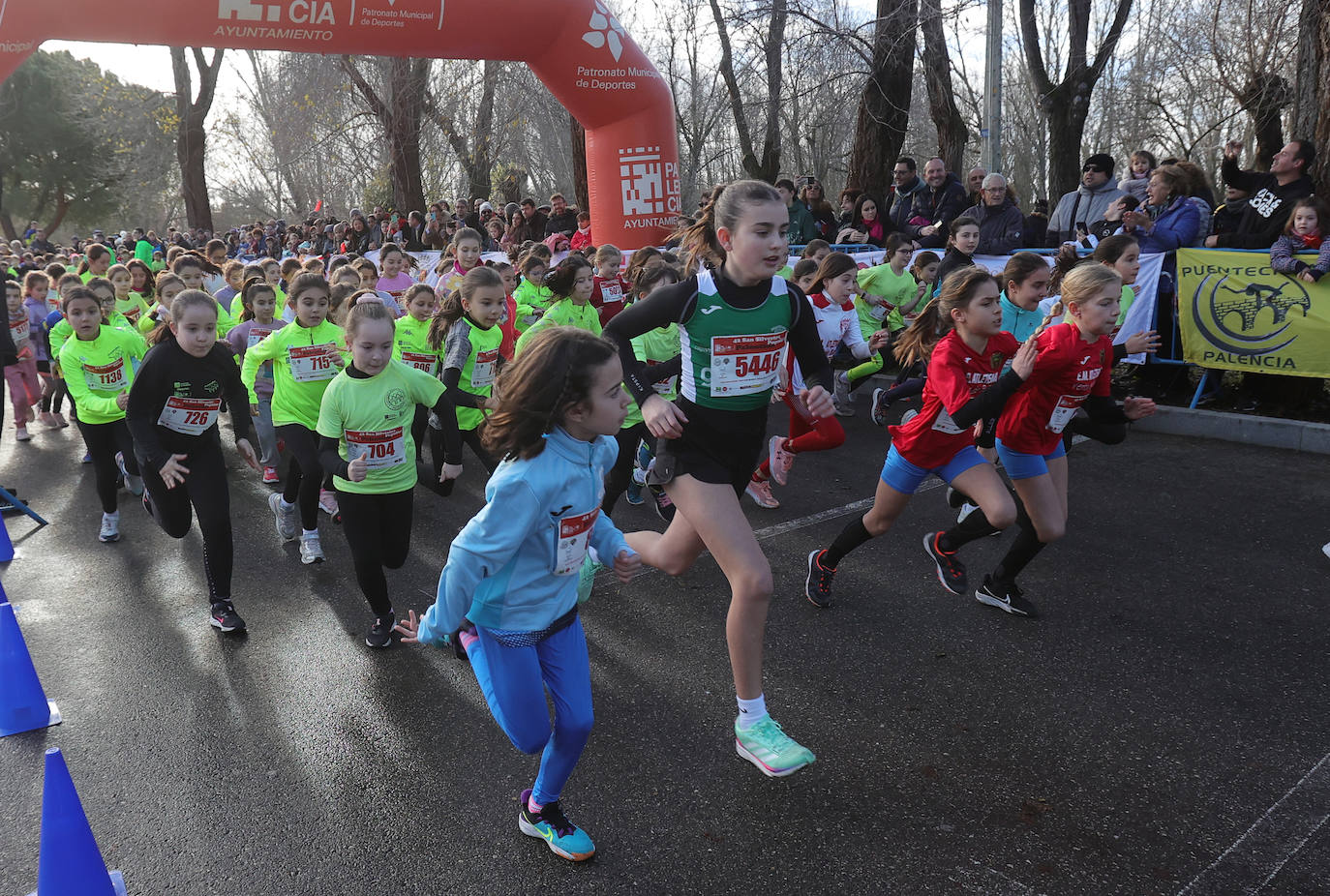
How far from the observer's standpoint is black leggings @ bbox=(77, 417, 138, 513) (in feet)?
21.6

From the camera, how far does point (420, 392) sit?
15.5 feet

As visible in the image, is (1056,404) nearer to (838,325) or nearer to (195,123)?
(838,325)

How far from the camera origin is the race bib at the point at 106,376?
21.5ft

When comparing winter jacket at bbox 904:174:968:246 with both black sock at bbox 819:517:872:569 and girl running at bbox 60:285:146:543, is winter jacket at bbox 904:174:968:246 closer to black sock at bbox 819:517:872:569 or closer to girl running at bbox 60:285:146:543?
black sock at bbox 819:517:872:569

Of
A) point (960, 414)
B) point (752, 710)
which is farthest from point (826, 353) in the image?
point (752, 710)

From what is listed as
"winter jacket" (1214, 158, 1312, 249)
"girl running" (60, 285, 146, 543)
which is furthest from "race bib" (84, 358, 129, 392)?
"winter jacket" (1214, 158, 1312, 249)

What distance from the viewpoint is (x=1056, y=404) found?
14.8 ft

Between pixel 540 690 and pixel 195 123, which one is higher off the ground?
pixel 195 123

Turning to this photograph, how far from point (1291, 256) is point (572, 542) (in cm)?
701

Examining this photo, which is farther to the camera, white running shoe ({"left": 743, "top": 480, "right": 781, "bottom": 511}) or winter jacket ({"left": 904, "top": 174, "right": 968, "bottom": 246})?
winter jacket ({"left": 904, "top": 174, "right": 968, "bottom": 246})

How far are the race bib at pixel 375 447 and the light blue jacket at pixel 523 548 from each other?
6.23 ft

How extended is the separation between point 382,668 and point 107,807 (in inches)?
50.8

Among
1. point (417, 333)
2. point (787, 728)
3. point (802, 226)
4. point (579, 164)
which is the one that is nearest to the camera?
point (787, 728)

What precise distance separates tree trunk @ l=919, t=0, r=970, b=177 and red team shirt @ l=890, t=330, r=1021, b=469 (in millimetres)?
9835
